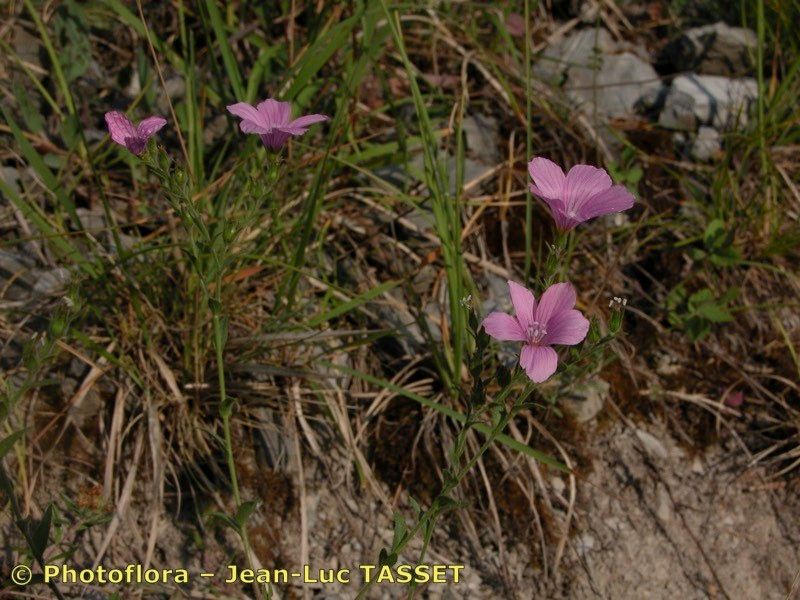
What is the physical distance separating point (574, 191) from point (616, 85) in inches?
69.0

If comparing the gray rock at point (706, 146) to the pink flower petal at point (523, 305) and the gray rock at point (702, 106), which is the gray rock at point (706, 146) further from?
the pink flower petal at point (523, 305)

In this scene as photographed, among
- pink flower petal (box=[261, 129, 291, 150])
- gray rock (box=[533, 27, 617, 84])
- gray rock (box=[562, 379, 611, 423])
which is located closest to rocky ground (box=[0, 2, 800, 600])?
gray rock (box=[562, 379, 611, 423])

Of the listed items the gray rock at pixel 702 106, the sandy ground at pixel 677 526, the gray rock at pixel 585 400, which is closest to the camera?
the sandy ground at pixel 677 526

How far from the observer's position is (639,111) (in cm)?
325

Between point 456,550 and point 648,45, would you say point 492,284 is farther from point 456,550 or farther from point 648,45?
point 648,45

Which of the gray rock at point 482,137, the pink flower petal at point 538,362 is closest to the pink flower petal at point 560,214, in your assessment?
the pink flower petal at point 538,362

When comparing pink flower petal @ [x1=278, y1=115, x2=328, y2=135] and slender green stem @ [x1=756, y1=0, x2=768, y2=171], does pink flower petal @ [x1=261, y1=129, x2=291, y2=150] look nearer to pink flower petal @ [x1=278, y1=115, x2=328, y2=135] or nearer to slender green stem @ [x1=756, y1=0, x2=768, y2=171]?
pink flower petal @ [x1=278, y1=115, x2=328, y2=135]

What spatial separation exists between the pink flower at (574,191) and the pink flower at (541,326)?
0.56ft

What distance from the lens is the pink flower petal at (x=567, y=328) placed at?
147 cm

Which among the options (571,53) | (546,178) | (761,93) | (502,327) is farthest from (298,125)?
(571,53)

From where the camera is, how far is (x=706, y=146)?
3.07 metres

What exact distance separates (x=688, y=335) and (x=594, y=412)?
0.40 meters

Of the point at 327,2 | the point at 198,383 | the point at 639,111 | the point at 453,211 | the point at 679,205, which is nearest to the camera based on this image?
the point at 198,383

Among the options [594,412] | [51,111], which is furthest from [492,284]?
[51,111]
